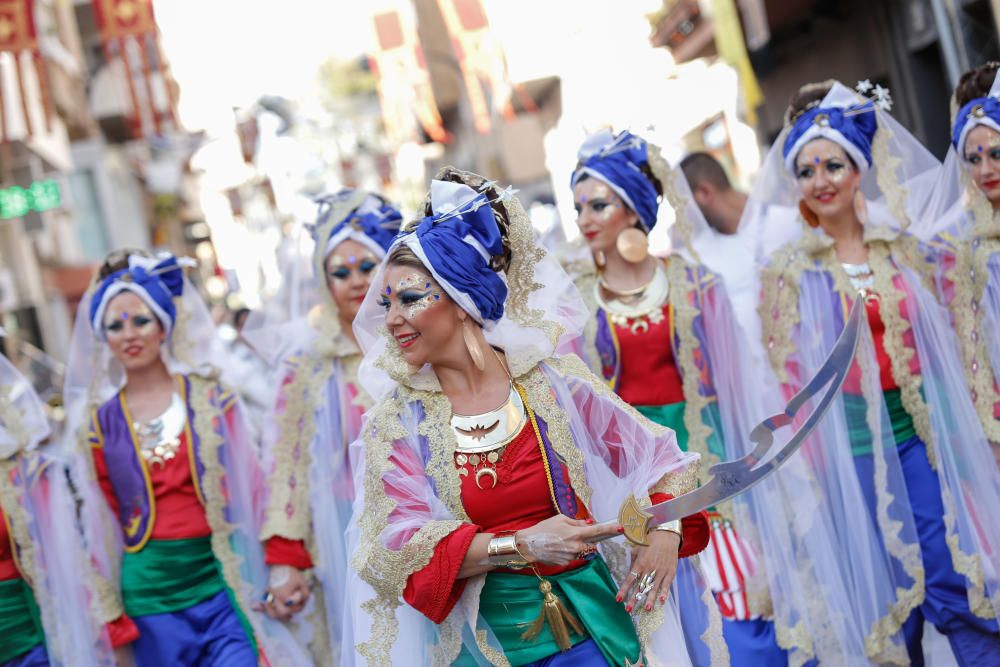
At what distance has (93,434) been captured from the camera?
5.83m

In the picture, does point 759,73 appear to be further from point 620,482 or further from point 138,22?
point 620,482

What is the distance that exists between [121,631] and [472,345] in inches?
112

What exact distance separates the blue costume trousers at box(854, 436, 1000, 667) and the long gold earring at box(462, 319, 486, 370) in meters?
2.27

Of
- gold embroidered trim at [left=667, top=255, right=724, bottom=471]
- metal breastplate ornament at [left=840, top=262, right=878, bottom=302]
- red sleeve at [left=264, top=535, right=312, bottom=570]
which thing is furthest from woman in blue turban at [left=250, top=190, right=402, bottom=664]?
metal breastplate ornament at [left=840, top=262, right=878, bottom=302]

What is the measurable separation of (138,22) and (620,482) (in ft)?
57.4

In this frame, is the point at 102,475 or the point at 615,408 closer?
the point at 615,408

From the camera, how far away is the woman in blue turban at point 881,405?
197 inches

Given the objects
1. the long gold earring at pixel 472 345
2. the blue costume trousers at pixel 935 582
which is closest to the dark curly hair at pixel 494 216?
the long gold earring at pixel 472 345

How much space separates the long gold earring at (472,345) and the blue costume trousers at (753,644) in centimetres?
221

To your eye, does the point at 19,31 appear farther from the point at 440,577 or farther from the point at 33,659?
the point at 440,577

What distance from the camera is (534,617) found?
3.56 metres

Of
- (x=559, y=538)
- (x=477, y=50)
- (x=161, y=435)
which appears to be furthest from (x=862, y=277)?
(x=477, y=50)

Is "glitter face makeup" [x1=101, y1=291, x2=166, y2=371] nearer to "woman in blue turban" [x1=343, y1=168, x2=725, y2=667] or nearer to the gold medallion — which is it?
the gold medallion

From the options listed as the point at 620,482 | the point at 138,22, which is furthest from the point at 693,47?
the point at 620,482
